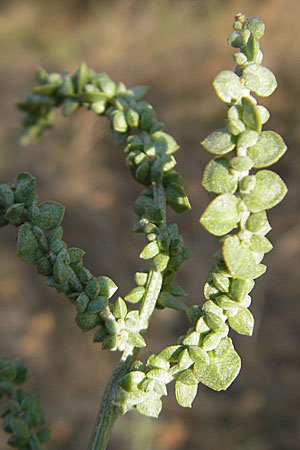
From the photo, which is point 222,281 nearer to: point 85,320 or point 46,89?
point 85,320

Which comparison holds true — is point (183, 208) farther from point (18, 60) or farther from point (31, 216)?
point (18, 60)

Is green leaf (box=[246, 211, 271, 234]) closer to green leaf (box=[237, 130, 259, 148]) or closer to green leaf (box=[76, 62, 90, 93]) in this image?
green leaf (box=[237, 130, 259, 148])

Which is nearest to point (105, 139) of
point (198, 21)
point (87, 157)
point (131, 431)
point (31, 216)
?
point (87, 157)

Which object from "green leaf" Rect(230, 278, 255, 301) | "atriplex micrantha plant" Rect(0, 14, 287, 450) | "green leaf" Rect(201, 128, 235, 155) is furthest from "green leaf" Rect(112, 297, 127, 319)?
"green leaf" Rect(201, 128, 235, 155)

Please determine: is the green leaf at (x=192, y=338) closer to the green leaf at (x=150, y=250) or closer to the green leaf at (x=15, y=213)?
the green leaf at (x=150, y=250)

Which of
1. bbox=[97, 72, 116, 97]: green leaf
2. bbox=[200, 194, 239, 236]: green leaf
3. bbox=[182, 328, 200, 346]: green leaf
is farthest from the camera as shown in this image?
bbox=[97, 72, 116, 97]: green leaf

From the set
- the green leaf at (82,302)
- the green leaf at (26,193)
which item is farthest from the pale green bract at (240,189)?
the green leaf at (26,193)
